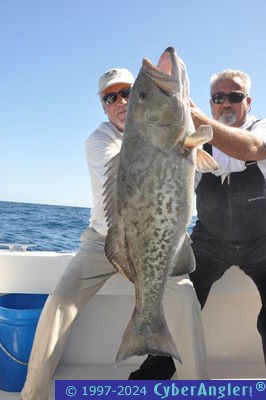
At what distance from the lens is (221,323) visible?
4.39 m

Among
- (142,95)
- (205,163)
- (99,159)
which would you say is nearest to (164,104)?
(142,95)

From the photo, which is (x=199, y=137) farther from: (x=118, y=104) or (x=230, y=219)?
(x=118, y=104)

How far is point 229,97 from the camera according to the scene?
3.95 meters

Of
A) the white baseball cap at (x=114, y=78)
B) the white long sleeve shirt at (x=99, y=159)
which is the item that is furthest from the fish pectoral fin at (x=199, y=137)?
the white baseball cap at (x=114, y=78)

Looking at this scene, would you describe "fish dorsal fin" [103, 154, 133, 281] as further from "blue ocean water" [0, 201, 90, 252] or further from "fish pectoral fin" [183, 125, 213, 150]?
"blue ocean water" [0, 201, 90, 252]

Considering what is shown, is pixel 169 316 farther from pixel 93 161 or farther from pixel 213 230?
pixel 93 161

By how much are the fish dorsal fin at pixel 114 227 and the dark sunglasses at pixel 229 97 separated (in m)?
1.81

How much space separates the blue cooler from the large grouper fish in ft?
5.06

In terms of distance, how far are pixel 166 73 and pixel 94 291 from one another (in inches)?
77.7

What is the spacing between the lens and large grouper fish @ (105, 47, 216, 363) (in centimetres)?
247

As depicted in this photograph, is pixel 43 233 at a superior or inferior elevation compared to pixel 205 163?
inferior

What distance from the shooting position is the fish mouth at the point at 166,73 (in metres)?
2.50

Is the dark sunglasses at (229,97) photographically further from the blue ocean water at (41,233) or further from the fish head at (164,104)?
the blue ocean water at (41,233)

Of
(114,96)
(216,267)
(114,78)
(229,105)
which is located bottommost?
(216,267)
